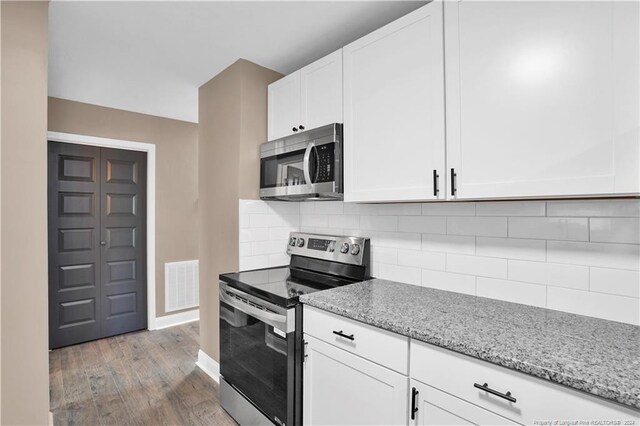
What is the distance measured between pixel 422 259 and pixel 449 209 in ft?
1.05

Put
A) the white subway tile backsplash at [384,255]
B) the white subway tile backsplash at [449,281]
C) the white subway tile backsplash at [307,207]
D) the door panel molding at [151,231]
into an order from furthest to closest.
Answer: the door panel molding at [151,231]
the white subway tile backsplash at [307,207]
the white subway tile backsplash at [384,255]
the white subway tile backsplash at [449,281]

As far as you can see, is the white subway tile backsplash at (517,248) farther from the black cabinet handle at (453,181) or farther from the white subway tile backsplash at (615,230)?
the black cabinet handle at (453,181)

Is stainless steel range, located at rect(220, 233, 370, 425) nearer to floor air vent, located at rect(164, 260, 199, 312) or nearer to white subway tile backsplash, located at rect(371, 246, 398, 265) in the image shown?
white subway tile backsplash, located at rect(371, 246, 398, 265)

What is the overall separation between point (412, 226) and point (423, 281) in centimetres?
32

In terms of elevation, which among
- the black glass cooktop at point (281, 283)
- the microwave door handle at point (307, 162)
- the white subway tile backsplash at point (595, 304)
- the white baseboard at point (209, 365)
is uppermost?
the microwave door handle at point (307, 162)

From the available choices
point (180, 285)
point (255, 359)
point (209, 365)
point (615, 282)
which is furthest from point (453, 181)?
point (180, 285)

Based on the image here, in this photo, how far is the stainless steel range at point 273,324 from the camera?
5.47 ft

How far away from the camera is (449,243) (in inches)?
69.8

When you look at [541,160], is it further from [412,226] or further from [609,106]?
[412,226]

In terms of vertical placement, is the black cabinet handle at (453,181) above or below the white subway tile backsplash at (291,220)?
above

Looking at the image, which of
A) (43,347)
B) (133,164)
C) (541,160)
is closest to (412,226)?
(541,160)

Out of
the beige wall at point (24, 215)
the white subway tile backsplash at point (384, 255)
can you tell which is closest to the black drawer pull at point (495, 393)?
the white subway tile backsplash at point (384, 255)

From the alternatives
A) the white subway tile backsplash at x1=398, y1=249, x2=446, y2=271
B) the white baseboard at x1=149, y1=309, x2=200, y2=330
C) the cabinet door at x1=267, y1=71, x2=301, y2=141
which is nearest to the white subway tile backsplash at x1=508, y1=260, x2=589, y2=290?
the white subway tile backsplash at x1=398, y1=249, x2=446, y2=271

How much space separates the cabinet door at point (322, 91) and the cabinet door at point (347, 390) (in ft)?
4.14
